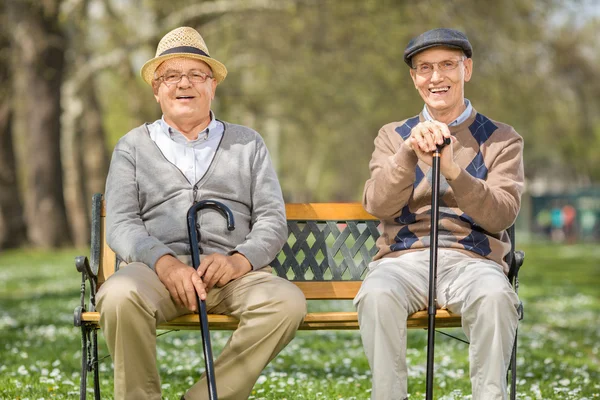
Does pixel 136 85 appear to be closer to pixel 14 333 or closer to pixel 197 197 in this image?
pixel 14 333

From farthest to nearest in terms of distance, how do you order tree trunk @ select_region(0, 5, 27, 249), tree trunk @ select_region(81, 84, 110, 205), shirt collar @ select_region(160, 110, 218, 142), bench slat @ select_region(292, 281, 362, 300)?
1. tree trunk @ select_region(81, 84, 110, 205)
2. tree trunk @ select_region(0, 5, 27, 249)
3. bench slat @ select_region(292, 281, 362, 300)
4. shirt collar @ select_region(160, 110, 218, 142)

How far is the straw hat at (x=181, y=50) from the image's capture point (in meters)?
4.87

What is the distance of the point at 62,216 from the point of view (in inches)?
934

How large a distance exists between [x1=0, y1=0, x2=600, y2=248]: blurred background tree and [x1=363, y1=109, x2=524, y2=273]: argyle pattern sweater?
11.3 meters

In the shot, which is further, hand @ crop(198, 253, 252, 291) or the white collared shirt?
the white collared shirt

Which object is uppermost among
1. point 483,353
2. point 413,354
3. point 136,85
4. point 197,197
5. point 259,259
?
point 136,85

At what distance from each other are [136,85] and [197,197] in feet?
63.6

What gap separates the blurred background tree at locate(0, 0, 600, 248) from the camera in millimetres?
16812

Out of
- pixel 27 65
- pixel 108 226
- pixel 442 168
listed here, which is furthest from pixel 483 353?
pixel 27 65

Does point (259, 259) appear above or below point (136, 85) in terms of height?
below

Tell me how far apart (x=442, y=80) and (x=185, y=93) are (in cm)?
127

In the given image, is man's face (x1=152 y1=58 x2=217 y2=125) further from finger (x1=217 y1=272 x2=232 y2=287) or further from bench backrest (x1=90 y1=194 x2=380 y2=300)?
finger (x1=217 y1=272 x2=232 y2=287)

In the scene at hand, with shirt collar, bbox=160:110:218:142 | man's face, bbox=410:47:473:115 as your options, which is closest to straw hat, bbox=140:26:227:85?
shirt collar, bbox=160:110:218:142

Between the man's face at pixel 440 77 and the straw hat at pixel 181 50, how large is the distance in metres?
1.01
